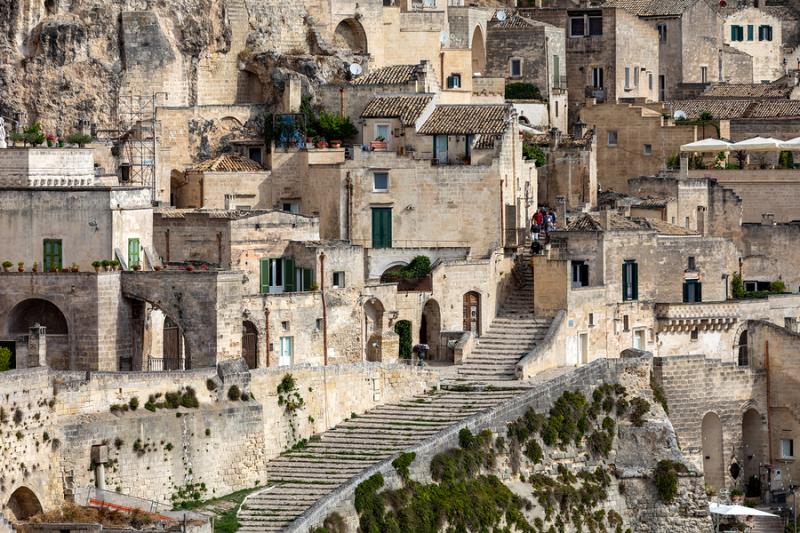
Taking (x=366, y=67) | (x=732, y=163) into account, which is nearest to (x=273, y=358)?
(x=366, y=67)

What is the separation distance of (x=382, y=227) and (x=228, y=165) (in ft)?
16.0

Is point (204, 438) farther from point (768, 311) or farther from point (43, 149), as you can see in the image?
point (768, 311)

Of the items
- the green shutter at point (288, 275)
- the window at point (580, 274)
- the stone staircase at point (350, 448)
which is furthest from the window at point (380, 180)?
the stone staircase at point (350, 448)

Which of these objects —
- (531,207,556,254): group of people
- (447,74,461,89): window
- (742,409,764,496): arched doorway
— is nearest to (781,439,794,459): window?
(742,409,764,496): arched doorway

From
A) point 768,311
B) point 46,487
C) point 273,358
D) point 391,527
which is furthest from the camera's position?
point 768,311

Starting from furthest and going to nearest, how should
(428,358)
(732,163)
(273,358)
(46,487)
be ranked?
(732,163) < (428,358) < (273,358) < (46,487)

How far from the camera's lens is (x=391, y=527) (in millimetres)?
70875

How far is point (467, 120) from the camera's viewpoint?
8688 cm

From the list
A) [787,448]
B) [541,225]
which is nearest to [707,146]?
[541,225]

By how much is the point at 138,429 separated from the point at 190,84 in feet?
72.7

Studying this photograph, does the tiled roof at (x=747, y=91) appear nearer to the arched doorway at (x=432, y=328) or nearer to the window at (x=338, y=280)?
→ the arched doorway at (x=432, y=328)

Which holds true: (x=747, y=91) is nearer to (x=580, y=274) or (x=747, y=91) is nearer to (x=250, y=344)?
(x=580, y=274)

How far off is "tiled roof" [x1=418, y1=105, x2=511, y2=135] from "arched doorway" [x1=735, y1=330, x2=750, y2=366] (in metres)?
9.21

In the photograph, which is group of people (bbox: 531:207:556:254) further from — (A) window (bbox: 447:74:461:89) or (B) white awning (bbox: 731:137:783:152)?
(B) white awning (bbox: 731:137:783:152)
